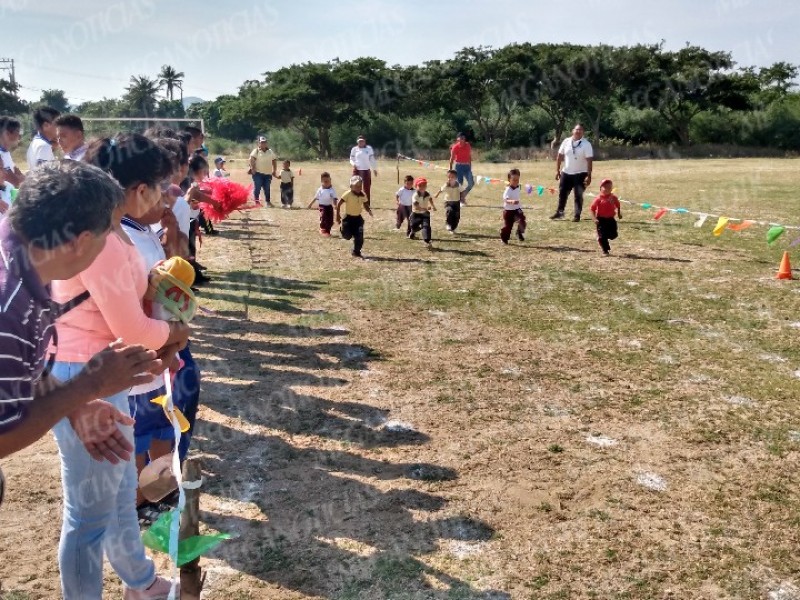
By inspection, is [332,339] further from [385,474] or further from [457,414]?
[385,474]

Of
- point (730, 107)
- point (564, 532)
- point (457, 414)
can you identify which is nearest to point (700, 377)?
point (457, 414)

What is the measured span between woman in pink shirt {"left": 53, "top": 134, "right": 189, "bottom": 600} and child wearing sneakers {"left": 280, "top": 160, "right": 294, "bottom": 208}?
17022 millimetres

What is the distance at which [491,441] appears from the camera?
16.3 ft

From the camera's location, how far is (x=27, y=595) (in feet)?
11.0

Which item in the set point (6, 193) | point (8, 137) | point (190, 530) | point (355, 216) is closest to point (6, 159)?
point (8, 137)

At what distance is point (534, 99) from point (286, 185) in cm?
3868

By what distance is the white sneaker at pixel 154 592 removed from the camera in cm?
303

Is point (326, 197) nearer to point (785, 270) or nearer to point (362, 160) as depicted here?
point (362, 160)

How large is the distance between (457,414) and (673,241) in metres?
8.87

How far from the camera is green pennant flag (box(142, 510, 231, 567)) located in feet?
9.27

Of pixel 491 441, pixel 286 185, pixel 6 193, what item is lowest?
pixel 491 441

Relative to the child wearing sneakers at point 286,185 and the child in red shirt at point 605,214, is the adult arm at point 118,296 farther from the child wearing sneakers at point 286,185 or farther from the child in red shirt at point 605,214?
the child wearing sneakers at point 286,185

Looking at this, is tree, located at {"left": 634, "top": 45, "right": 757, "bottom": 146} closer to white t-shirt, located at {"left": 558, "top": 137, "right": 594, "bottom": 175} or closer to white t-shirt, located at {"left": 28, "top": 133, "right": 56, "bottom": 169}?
white t-shirt, located at {"left": 558, "top": 137, "right": 594, "bottom": 175}

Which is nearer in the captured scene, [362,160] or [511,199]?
[511,199]
